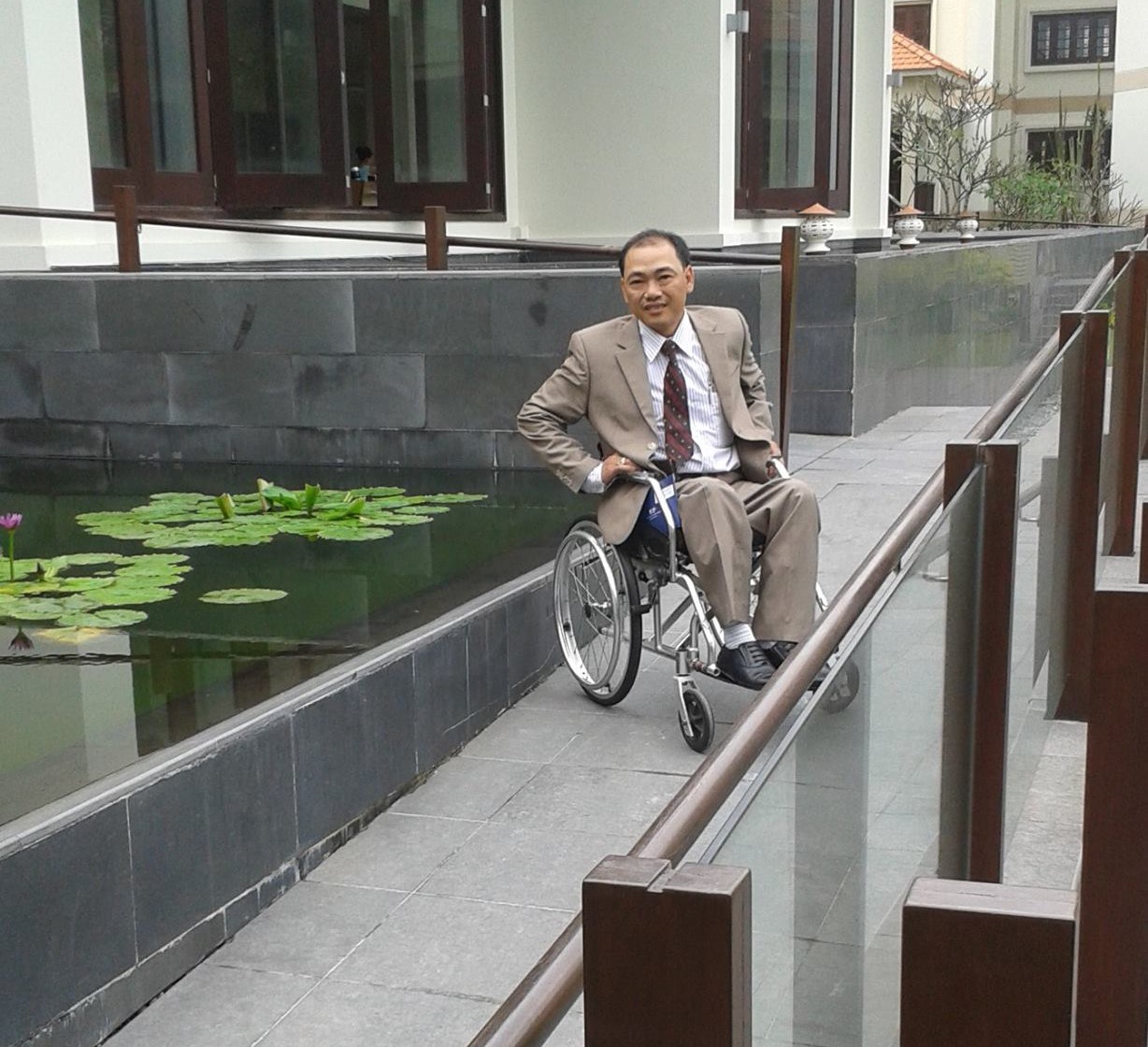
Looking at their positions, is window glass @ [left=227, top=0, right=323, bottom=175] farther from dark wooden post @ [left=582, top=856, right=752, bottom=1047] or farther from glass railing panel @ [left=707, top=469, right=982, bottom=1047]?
dark wooden post @ [left=582, top=856, right=752, bottom=1047]

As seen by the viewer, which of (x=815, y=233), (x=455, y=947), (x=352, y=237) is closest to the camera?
(x=455, y=947)

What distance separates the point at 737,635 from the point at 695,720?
0.85 feet

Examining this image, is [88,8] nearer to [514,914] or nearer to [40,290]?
[40,290]

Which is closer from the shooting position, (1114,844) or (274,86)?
(1114,844)

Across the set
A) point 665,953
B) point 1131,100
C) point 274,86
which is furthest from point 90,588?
point 1131,100

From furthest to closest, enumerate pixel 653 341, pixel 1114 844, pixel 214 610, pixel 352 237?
pixel 352 237 < pixel 214 610 < pixel 653 341 < pixel 1114 844

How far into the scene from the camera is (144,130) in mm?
10023

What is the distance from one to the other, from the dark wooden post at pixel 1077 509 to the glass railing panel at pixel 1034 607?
2 cm

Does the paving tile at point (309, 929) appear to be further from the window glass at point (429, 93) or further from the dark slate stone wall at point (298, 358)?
the window glass at point (429, 93)

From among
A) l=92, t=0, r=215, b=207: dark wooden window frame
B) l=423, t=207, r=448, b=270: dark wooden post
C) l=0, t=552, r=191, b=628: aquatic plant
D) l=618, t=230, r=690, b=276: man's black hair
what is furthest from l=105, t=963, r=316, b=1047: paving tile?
l=92, t=0, r=215, b=207: dark wooden window frame

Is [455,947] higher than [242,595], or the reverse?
[242,595]

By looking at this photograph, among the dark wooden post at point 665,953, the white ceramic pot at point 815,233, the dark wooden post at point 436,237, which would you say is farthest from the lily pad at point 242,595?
the white ceramic pot at point 815,233

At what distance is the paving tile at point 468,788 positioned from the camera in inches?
157

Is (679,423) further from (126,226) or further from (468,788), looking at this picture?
(126,226)
